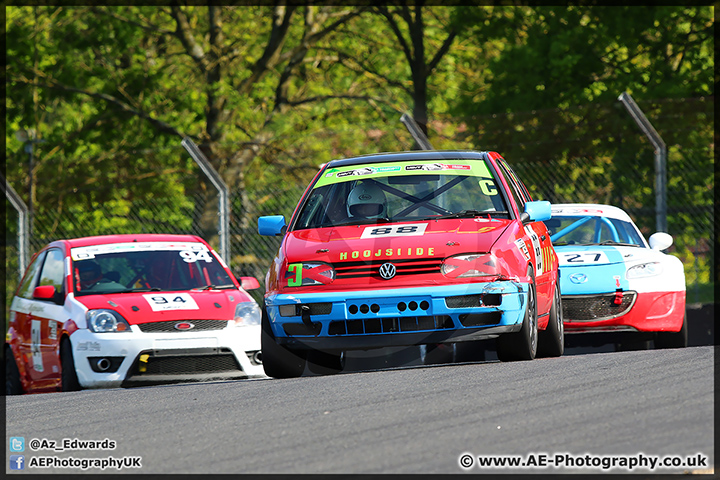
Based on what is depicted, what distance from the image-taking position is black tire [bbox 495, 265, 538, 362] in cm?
795

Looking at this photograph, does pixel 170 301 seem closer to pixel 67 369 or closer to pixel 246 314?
pixel 246 314

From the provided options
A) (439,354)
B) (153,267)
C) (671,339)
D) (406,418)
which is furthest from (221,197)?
(406,418)

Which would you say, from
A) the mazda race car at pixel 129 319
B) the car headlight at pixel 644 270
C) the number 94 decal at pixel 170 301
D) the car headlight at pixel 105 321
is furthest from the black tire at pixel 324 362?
the car headlight at pixel 644 270

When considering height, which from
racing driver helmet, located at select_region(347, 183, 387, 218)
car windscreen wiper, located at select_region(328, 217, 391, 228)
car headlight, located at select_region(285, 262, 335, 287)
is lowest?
car headlight, located at select_region(285, 262, 335, 287)

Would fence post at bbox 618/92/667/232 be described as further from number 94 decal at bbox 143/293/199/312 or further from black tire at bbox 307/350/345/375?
number 94 decal at bbox 143/293/199/312

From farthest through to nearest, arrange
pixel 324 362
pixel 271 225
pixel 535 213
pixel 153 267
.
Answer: pixel 153 267
pixel 324 362
pixel 271 225
pixel 535 213

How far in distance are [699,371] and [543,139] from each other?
34.6 feet

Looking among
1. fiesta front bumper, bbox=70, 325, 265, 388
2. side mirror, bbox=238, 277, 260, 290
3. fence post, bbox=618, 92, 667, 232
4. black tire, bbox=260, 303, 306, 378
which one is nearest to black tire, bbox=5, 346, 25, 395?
fiesta front bumper, bbox=70, 325, 265, 388

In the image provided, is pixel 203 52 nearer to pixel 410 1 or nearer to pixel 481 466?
pixel 410 1

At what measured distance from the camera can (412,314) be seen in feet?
25.1

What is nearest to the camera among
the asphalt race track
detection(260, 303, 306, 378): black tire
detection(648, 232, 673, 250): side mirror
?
the asphalt race track

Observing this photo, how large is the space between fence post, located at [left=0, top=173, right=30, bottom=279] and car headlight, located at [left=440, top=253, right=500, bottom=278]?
26.4 ft

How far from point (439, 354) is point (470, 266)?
4.41 metres

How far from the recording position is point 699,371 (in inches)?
283
